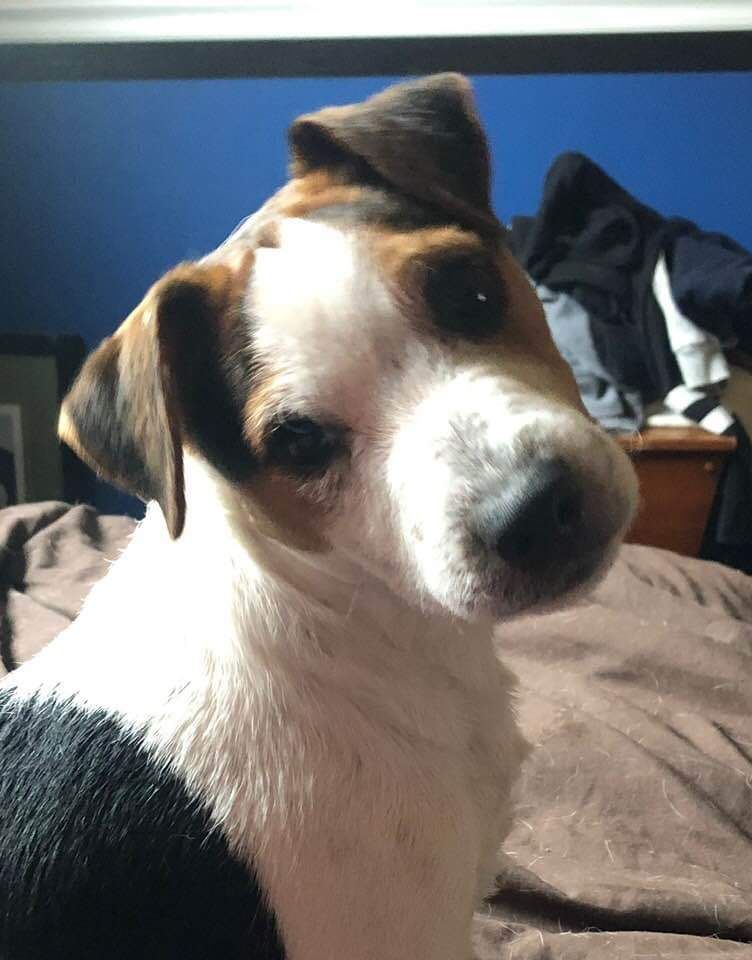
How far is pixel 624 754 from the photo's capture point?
2.28 meters

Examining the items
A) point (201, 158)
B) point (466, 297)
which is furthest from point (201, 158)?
point (466, 297)

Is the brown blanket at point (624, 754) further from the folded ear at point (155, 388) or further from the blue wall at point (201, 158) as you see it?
the blue wall at point (201, 158)

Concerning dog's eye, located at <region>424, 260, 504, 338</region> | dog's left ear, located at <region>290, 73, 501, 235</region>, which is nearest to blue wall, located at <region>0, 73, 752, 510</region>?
dog's left ear, located at <region>290, 73, 501, 235</region>

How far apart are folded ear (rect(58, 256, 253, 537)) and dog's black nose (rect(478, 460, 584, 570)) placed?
1.46ft

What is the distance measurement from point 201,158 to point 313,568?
135 inches

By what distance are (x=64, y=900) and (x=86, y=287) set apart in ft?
12.5

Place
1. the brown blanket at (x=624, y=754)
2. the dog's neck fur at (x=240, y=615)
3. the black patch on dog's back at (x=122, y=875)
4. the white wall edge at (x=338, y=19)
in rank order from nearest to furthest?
1. the black patch on dog's back at (x=122, y=875)
2. the dog's neck fur at (x=240, y=615)
3. the brown blanket at (x=624, y=754)
4. the white wall edge at (x=338, y=19)

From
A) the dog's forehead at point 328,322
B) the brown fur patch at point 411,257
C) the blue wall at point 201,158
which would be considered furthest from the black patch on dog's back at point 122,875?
the blue wall at point 201,158

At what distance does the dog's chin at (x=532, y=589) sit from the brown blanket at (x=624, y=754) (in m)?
0.92

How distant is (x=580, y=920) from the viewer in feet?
6.36

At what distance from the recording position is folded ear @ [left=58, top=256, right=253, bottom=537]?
1.32m

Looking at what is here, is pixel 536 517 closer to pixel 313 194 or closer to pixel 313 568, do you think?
pixel 313 568

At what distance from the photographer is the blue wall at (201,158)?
4121 millimetres

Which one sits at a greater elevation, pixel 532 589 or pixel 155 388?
pixel 155 388
